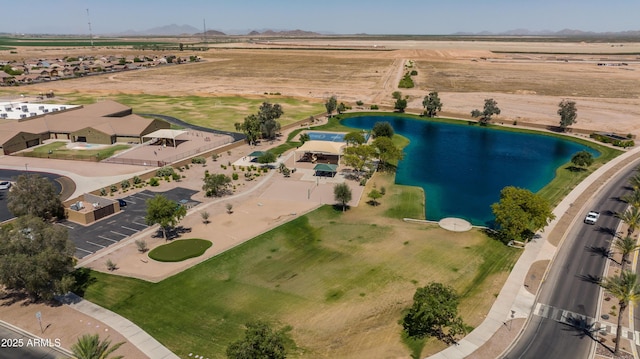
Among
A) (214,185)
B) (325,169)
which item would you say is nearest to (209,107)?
(325,169)

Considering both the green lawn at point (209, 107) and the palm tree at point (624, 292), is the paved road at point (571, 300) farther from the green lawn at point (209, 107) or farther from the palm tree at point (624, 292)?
the green lawn at point (209, 107)

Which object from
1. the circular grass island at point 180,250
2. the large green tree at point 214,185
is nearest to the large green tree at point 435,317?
the circular grass island at point 180,250

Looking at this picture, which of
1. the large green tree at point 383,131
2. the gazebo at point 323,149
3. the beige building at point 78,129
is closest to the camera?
the gazebo at point 323,149

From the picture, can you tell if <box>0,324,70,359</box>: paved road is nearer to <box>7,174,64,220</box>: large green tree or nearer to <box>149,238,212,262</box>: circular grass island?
<box>149,238,212,262</box>: circular grass island

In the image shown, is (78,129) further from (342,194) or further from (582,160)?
(582,160)

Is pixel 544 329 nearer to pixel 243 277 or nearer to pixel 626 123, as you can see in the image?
pixel 243 277

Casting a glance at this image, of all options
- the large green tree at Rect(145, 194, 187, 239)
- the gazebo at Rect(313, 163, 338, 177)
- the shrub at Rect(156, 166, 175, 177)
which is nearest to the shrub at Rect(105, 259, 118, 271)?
the large green tree at Rect(145, 194, 187, 239)
